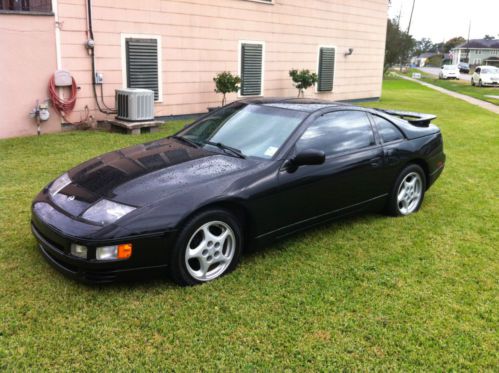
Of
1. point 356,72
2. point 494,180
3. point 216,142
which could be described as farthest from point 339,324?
point 356,72

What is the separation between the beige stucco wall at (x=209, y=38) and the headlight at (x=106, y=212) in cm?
625

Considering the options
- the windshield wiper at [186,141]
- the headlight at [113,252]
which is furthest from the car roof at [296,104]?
the headlight at [113,252]

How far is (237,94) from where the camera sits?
12.4 metres

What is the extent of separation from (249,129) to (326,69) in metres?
11.9

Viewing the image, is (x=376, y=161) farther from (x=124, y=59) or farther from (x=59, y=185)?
(x=124, y=59)

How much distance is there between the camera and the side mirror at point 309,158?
368cm

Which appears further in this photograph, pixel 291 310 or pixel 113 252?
pixel 291 310

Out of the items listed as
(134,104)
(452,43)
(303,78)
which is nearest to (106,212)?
(134,104)

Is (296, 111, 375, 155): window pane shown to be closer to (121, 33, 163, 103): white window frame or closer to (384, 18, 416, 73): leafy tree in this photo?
(121, 33, 163, 103): white window frame

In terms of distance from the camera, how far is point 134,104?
9.04 m

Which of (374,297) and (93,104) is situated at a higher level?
(93,104)

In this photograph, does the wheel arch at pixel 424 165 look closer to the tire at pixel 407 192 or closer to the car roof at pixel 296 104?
the tire at pixel 407 192

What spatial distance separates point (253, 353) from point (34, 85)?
757 cm

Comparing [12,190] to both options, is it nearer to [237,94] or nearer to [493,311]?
[493,311]
